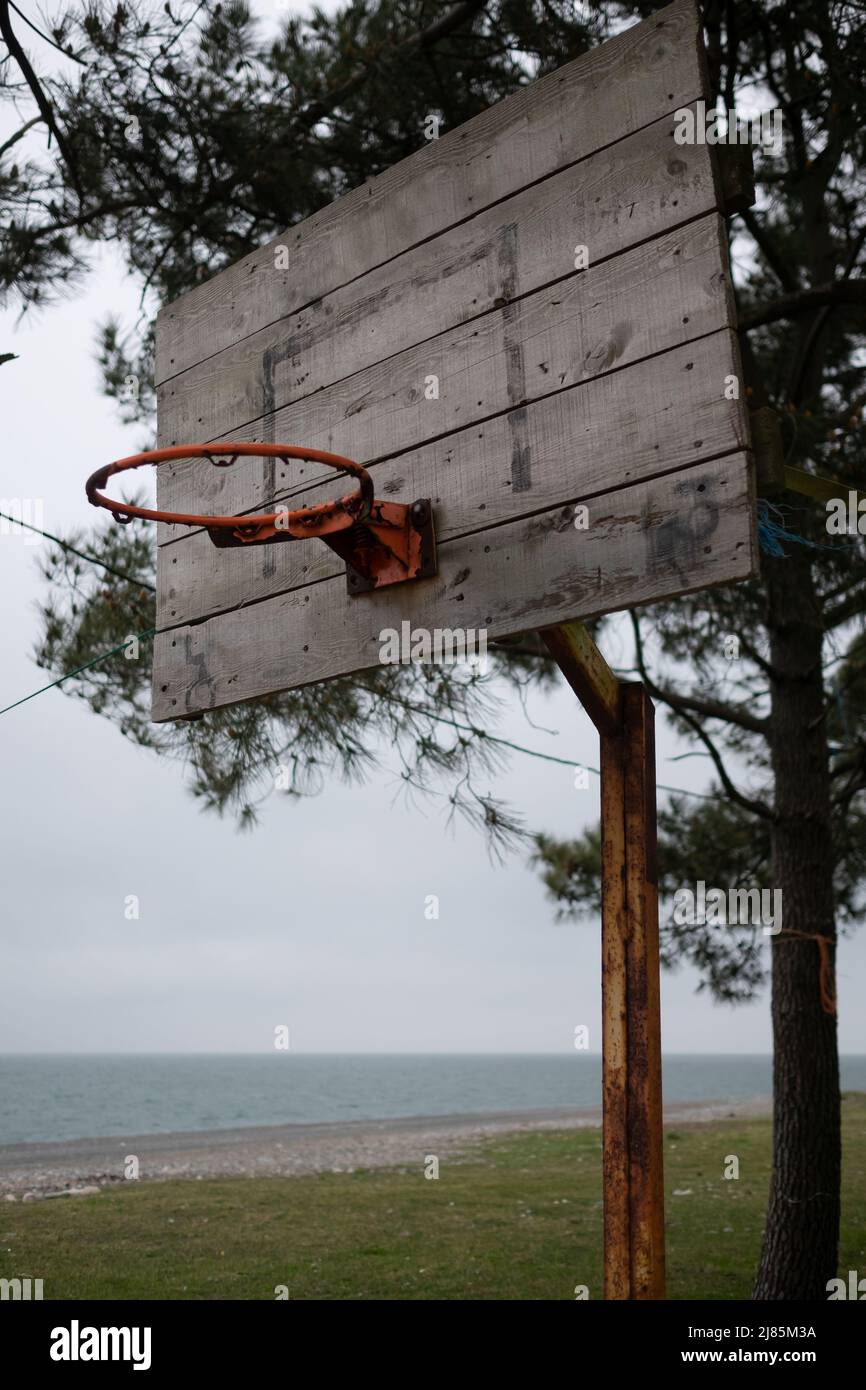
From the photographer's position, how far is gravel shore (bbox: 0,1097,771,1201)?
11.1 m

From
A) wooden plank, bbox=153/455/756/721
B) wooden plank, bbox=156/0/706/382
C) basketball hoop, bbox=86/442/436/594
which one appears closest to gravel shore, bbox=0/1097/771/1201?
wooden plank, bbox=153/455/756/721

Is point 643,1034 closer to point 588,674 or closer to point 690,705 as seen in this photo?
point 588,674

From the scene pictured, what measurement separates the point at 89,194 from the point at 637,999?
13.1ft

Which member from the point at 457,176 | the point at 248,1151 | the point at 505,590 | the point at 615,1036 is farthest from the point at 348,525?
the point at 248,1151

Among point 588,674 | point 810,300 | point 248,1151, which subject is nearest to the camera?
point 588,674

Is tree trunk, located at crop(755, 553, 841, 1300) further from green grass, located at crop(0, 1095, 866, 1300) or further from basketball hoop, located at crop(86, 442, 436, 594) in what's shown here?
basketball hoop, located at crop(86, 442, 436, 594)

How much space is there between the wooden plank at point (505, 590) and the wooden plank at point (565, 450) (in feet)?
0.11

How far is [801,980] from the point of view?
5.30 m

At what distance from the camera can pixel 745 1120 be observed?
17.9m

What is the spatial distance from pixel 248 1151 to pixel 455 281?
13.8 meters

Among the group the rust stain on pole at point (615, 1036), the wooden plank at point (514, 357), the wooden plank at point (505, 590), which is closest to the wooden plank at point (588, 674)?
the rust stain on pole at point (615, 1036)

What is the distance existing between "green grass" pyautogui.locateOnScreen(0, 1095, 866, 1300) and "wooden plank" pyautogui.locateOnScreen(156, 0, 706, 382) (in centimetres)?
452
